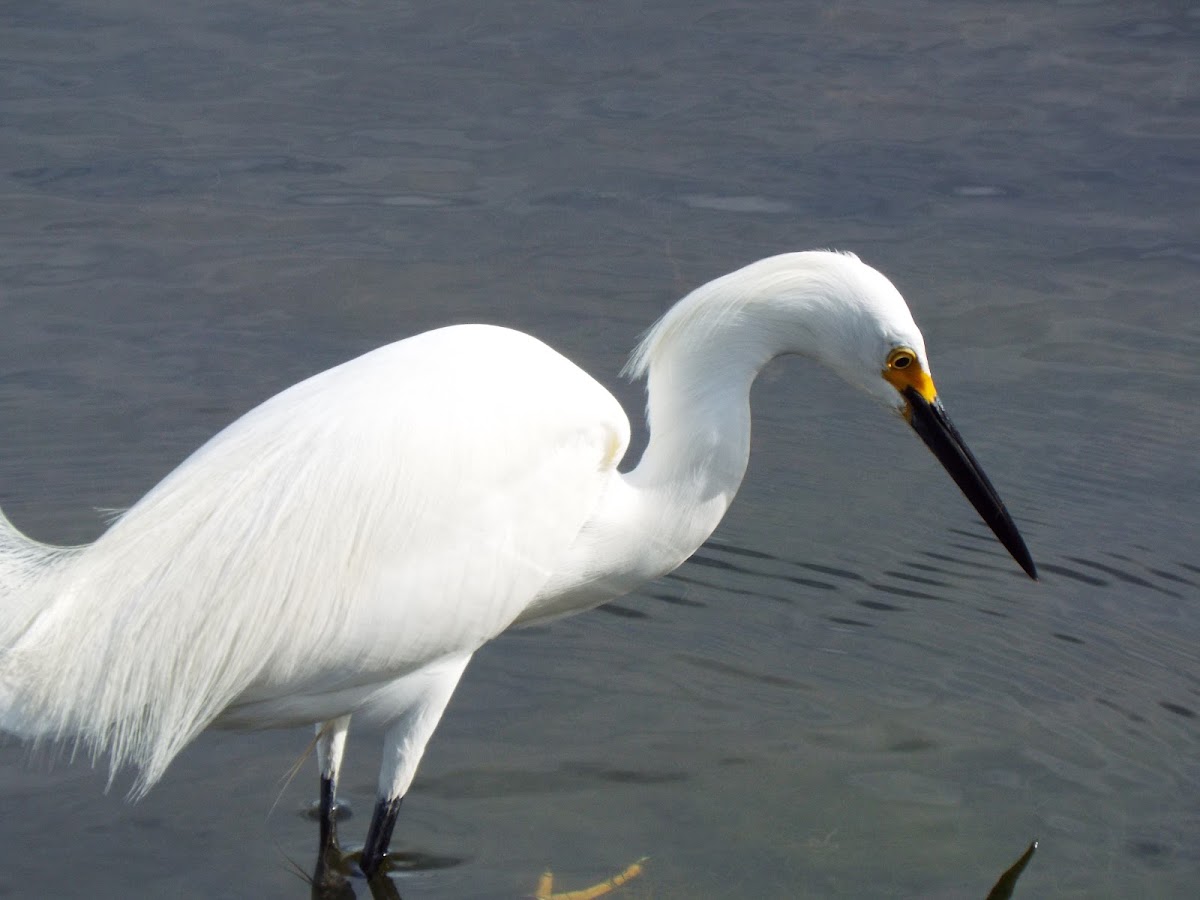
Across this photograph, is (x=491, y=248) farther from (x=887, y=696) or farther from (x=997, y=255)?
(x=887, y=696)

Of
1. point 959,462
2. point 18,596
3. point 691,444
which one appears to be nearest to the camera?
point 18,596

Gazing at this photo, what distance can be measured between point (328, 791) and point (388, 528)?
27.9 inches

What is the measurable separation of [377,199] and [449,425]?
3.89 meters

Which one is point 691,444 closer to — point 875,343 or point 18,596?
point 875,343

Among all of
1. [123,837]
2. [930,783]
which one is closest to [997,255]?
[930,783]

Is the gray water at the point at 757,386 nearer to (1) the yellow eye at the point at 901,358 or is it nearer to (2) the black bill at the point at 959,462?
(2) the black bill at the point at 959,462

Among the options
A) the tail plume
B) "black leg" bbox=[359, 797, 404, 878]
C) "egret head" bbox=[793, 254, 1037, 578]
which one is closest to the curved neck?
"egret head" bbox=[793, 254, 1037, 578]

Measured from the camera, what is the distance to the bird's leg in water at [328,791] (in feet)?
11.8

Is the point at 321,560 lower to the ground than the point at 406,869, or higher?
higher

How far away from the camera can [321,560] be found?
10.8 feet

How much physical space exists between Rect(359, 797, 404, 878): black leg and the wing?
12.3 inches

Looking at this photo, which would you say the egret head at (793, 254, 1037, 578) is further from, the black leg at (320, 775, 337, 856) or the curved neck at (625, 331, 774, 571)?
the black leg at (320, 775, 337, 856)

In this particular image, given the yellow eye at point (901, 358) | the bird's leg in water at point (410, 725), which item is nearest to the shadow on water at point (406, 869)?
the bird's leg in water at point (410, 725)

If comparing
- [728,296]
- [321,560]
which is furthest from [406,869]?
[728,296]
